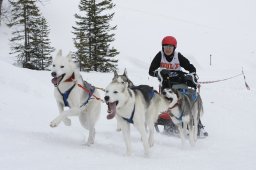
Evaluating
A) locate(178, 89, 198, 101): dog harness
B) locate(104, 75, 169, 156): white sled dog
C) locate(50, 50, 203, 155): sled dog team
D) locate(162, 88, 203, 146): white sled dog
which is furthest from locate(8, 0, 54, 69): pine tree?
locate(104, 75, 169, 156): white sled dog

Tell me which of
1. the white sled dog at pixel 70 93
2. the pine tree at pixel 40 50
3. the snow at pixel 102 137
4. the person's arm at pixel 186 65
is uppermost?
the pine tree at pixel 40 50

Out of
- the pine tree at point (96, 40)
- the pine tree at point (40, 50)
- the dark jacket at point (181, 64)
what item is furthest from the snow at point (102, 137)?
the pine tree at point (96, 40)

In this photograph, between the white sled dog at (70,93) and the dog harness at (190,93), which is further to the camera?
the dog harness at (190,93)

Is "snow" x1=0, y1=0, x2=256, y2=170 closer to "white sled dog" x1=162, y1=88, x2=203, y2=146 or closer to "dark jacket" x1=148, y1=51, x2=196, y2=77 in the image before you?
"white sled dog" x1=162, y1=88, x2=203, y2=146

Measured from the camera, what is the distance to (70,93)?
5824 mm

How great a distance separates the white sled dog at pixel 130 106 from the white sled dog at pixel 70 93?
0.62 m

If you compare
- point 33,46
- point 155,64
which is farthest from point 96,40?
point 155,64

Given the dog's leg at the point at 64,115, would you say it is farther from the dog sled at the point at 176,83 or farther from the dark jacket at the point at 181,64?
the dark jacket at the point at 181,64

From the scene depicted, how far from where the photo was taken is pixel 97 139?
6652 mm

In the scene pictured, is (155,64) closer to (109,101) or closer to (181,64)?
(181,64)

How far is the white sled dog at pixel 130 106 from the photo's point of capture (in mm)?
5223

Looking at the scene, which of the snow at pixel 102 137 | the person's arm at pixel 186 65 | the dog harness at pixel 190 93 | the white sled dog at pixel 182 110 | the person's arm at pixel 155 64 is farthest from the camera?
the person's arm at pixel 155 64

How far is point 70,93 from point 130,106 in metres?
0.95

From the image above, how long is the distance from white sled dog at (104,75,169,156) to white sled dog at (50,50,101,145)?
62cm
